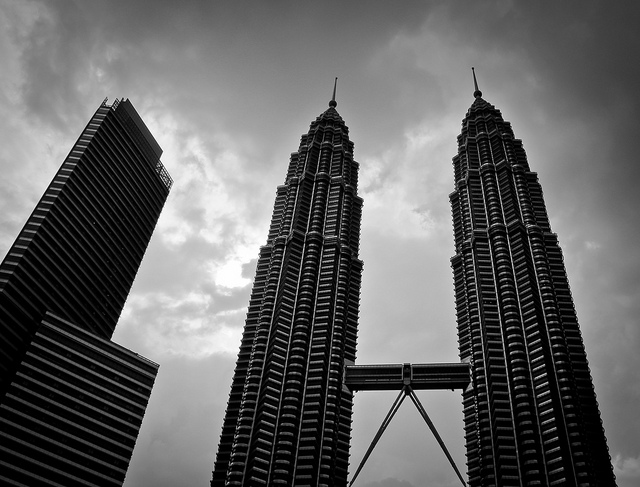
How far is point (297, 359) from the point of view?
5822 inches

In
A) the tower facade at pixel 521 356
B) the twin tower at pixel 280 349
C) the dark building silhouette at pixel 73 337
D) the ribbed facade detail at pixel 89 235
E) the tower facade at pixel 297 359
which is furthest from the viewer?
the tower facade at pixel 297 359

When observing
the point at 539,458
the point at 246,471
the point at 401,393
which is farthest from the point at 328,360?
the point at 539,458

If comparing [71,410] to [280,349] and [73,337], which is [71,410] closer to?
[73,337]

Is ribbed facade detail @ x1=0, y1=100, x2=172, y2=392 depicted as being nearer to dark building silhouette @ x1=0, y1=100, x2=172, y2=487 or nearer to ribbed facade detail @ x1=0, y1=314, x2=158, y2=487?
dark building silhouette @ x1=0, y1=100, x2=172, y2=487

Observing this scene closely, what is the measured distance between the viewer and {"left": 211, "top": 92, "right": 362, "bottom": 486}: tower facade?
429 feet

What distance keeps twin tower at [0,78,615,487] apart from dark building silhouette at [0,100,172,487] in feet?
1.04

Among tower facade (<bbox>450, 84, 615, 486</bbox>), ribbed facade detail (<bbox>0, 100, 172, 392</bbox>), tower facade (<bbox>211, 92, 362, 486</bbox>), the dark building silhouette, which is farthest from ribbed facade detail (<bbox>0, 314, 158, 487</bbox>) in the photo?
tower facade (<bbox>450, 84, 615, 486</bbox>)

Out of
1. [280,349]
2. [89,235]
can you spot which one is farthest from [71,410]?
[280,349]

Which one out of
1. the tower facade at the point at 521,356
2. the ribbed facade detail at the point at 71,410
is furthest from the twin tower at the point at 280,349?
the tower facade at the point at 521,356

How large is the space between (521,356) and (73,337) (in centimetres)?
10421

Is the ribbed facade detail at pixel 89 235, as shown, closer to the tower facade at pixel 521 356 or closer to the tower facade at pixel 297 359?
the tower facade at pixel 297 359

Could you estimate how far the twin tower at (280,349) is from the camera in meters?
110

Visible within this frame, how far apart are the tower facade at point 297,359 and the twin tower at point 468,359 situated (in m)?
0.32

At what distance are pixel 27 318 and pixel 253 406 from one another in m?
54.4
